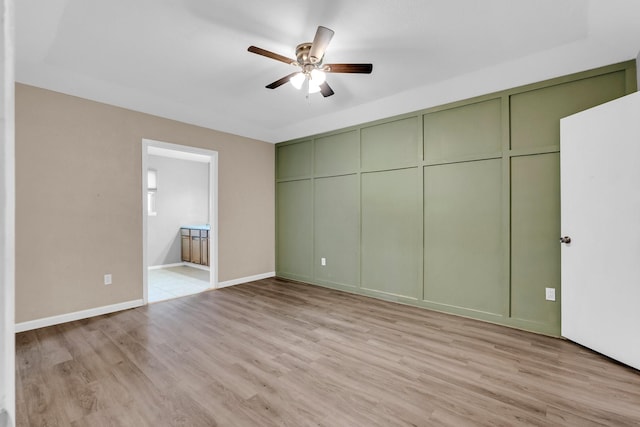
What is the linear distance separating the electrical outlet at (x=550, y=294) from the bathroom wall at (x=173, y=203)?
661 cm

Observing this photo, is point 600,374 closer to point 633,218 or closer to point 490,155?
point 633,218

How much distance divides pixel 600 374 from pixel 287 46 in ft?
11.7

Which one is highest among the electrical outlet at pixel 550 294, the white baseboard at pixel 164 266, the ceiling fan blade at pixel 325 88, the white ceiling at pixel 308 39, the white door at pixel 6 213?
the white ceiling at pixel 308 39

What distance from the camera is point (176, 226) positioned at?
679 cm

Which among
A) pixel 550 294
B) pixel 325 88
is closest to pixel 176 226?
pixel 325 88

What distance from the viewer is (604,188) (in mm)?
2428

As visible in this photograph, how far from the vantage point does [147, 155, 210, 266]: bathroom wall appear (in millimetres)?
6395

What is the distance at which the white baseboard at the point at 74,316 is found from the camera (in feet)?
9.77

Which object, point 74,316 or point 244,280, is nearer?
point 74,316

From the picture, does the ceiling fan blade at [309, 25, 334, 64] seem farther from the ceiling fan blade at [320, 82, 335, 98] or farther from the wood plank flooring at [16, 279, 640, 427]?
the wood plank flooring at [16, 279, 640, 427]

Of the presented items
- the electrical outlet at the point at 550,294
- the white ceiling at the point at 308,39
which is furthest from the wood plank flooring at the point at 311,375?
the white ceiling at the point at 308,39

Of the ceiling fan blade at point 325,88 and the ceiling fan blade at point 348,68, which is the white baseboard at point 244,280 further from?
the ceiling fan blade at point 348,68

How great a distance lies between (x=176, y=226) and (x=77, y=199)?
358 centimetres

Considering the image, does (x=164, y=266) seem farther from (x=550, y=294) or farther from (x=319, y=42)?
(x=550, y=294)
